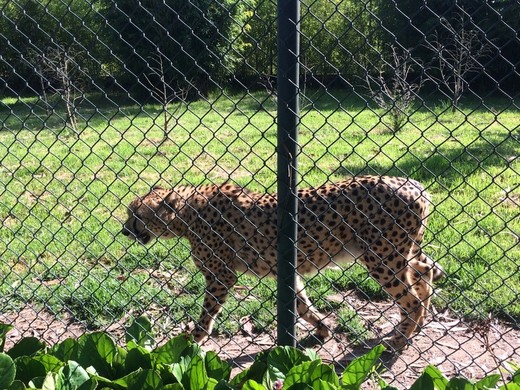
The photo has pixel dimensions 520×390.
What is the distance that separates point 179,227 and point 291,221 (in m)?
1.93

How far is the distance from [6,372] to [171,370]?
65 centimetres

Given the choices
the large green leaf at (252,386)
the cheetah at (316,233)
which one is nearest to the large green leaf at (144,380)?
the large green leaf at (252,386)

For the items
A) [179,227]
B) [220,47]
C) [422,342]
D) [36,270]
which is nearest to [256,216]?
[179,227]

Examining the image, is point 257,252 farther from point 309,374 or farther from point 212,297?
point 309,374

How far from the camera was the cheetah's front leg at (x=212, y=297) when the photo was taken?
4.20 m

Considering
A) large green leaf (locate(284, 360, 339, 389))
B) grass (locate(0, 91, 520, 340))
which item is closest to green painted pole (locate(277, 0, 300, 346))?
grass (locate(0, 91, 520, 340))

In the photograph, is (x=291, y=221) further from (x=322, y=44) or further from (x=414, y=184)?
(x=322, y=44)

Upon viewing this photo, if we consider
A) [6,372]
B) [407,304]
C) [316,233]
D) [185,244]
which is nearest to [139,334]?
[6,372]

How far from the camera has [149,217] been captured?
4.61 m

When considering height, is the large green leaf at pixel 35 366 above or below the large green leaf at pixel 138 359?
below

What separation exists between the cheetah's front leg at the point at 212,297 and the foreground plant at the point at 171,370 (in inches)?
48.6

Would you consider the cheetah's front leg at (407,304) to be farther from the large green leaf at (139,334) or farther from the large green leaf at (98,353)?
the large green leaf at (98,353)

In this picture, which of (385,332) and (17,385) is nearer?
(17,385)

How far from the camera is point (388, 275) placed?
165 inches
